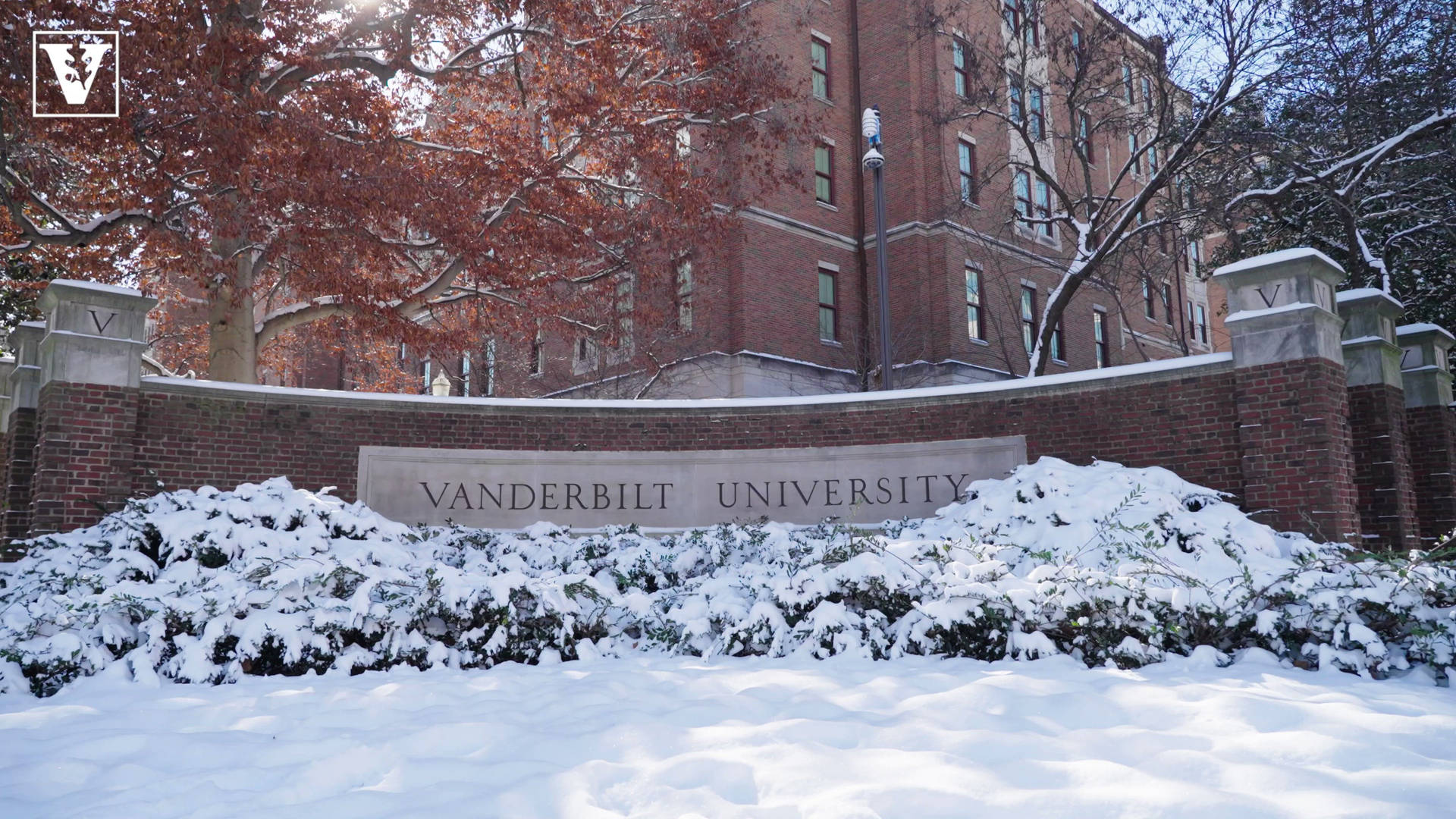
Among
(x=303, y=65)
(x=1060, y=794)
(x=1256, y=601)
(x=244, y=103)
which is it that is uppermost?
(x=303, y=65)

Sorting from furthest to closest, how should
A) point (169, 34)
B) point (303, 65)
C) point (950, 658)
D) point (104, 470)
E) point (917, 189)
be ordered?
point (917, 189) < point (303, 65) < point (169, 34) < point (104, 470) < point (950, 658)

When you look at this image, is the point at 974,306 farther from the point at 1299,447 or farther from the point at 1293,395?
the point at 1299,447

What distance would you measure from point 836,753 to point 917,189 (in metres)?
24.3

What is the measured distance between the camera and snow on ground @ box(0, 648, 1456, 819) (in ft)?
10.0

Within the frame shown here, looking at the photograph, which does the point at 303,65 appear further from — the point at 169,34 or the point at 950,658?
the point at 950,658

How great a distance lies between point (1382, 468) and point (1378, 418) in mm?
487

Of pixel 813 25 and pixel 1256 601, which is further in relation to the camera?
pixel 813 25

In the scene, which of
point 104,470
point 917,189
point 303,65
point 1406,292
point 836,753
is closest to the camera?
point 836,753

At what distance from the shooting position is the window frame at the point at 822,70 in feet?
87.2

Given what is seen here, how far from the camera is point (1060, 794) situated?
3059 millimetres

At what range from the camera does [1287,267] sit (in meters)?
8.27

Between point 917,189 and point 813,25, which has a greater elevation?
point 813,25

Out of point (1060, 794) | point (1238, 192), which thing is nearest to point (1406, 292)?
point (1238, 192)

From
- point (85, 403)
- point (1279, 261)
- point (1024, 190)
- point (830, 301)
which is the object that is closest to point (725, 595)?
point (1279, 261)
